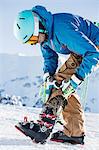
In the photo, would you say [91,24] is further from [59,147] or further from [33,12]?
[59,147]

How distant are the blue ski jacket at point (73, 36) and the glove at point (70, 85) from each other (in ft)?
0.10

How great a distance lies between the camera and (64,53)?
2.54m

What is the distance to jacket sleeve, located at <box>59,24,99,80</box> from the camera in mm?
2264

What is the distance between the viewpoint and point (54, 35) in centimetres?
239

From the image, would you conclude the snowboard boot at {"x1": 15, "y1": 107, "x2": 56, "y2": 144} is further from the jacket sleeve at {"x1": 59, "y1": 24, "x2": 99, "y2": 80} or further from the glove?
the jacket sleeve at {"x1": 59, "y1": 24, "x2": 99, "y2": 80}

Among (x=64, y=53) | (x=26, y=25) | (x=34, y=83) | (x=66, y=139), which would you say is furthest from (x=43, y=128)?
(x=34, y=83)

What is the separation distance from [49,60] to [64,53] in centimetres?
22

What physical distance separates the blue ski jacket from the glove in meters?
0.03

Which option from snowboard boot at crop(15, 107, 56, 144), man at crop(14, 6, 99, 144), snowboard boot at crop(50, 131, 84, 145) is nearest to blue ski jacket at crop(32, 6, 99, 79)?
man at crop(14, 6, 99, 144)

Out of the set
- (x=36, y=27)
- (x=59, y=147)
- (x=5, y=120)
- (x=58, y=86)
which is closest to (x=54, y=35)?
(x=36, y=27)

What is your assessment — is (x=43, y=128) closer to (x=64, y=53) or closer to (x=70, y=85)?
(x=70, y=85)

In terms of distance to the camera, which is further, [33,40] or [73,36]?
[33,40]

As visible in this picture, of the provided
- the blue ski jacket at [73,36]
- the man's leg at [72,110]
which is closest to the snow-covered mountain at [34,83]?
the man's leg at [72,110]

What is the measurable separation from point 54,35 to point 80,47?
20cm
